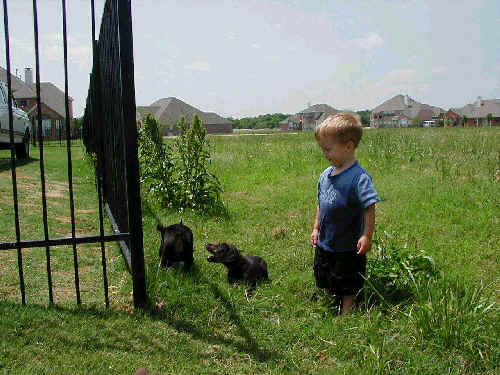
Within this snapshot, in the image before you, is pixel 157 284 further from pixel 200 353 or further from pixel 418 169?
pixel 418 169

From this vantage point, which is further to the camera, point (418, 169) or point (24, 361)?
point (418, 169)

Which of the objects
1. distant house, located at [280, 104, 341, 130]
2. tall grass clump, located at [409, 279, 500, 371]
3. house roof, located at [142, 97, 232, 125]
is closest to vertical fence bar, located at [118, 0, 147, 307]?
tall grass clump, located at [409, 279, 500, 371]

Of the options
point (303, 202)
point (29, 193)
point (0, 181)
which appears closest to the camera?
point (303, 202)

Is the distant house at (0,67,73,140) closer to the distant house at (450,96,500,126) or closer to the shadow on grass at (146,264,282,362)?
the shadow on grass at (146,264,282,362)

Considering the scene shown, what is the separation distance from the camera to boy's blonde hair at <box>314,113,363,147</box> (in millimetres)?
3209

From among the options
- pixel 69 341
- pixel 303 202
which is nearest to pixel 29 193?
pixel 303 202

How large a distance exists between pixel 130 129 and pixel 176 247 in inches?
55.5

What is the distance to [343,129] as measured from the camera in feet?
10.5

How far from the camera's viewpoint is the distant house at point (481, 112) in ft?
288

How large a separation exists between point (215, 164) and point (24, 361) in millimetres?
11179

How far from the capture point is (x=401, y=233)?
18.2ft

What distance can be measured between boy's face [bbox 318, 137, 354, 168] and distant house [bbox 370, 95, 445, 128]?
9349 cm

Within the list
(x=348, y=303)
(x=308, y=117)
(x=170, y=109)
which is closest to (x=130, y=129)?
(x=348, y=303)

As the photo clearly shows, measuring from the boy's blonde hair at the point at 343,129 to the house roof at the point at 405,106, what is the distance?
97.3m
